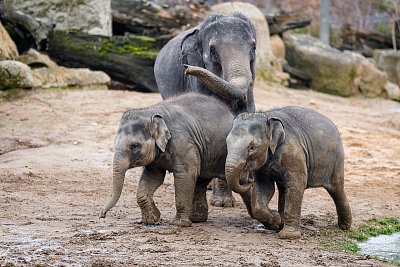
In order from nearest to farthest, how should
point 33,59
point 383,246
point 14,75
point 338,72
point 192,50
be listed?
1. point 383,246
2. point 192,50
3. point 14,75
4. point 33,59
5. point 338,72

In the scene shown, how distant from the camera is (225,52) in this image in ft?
30.6

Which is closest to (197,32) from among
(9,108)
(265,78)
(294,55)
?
(9,108)

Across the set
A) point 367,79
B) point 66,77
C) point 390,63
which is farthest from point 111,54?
point 390,63

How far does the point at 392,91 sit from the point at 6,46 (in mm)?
11421

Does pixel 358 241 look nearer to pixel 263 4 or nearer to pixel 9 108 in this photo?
pixel 9 108

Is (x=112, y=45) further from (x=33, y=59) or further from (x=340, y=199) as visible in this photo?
(x=340, y=199)

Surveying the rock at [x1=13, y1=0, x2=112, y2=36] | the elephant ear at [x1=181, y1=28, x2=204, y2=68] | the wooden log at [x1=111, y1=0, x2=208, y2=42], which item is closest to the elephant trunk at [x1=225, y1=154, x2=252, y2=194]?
the elephant ear at [x1=181, y1=28, x2=204, y2=68]

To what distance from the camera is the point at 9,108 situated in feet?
48.4

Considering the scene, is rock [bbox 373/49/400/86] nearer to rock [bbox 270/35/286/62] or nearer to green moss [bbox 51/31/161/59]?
rock [bbox 270/35/286/62]

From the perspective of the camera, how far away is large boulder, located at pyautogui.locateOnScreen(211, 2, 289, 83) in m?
22.0

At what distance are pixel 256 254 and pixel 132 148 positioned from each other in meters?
1.50

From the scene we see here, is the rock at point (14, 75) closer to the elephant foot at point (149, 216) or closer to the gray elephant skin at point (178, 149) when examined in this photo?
the gray elephant skin at point (178, 149)

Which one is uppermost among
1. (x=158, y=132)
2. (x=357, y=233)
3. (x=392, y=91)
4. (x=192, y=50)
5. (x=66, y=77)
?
(x=192, y=50)

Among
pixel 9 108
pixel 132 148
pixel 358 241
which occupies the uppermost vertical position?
pixel 132 148
